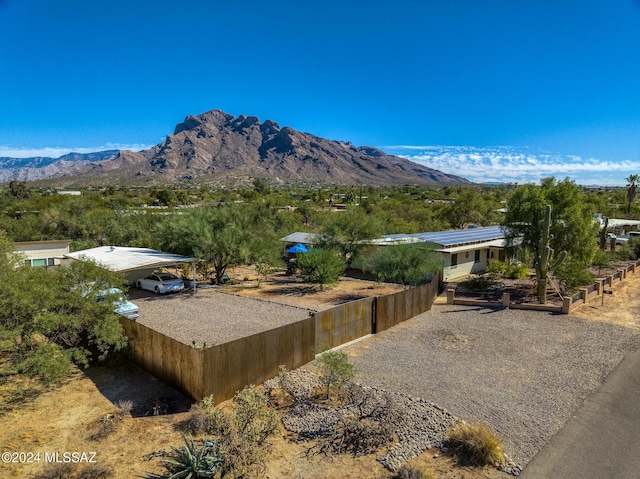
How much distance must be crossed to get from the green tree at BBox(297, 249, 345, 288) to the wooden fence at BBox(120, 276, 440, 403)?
8300 mm

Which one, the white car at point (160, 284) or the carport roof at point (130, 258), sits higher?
the carport roof at point (130, 258)

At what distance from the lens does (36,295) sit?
10156mm

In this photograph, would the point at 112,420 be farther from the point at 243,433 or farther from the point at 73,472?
the point at 243,433

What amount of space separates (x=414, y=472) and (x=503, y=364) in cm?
694

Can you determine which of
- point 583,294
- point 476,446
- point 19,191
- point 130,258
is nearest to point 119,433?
point 476,446

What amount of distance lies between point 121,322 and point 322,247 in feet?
56.6

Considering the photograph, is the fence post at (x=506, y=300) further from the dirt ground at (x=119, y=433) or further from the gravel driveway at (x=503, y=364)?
the dirt ground at (x=119, y=433)

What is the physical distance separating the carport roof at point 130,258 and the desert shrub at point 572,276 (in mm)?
19244

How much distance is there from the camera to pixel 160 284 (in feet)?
75.1

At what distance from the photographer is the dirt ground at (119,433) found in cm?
749

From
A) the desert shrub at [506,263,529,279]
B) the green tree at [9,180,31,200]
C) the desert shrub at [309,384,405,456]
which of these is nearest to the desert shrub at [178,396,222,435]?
the desert shrub at [309,384,405,456]

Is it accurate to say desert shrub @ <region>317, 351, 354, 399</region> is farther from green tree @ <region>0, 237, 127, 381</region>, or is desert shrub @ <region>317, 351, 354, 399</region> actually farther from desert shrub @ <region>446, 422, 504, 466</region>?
green tree @ <region>0, 237, 127, 381</region>

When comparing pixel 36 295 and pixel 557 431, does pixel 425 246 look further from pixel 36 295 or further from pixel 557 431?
pixel 36 295

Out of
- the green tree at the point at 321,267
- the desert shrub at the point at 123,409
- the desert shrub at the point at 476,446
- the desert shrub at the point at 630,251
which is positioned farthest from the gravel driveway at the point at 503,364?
the desert shrub at the point at 630,251
